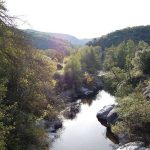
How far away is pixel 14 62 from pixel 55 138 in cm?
2786

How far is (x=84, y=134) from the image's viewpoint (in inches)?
2357

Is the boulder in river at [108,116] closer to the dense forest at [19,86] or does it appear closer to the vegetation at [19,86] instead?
the dense forest at [19,86]

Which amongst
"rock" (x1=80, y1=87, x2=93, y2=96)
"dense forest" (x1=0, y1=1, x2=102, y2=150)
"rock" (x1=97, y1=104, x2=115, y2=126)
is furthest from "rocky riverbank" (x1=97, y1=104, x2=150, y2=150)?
"rock" (x1=80, y1=87, x2=93, y2=96)

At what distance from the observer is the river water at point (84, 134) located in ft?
171

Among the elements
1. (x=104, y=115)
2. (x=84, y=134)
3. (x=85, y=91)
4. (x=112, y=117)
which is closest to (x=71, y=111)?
(x=104, y=115)


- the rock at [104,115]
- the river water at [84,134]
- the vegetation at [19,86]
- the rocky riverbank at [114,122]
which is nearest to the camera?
the vegetation at [19,86]

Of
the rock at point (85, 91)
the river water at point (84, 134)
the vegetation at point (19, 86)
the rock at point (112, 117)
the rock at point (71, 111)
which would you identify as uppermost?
the vegetation at point (19, 86)

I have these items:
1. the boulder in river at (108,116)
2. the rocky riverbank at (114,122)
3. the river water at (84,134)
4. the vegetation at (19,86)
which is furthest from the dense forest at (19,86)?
the boulder in river at (108,116)

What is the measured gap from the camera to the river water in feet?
171

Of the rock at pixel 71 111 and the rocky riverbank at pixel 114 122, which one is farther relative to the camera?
the rock at pixel 71 111

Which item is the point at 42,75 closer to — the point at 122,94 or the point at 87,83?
the point at 122,94

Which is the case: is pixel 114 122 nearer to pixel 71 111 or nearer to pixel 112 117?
pixel 112 117

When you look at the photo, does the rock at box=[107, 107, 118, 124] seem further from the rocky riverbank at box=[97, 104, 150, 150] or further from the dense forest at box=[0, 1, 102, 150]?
the dense forest at box=[0, 1, 102, 150]

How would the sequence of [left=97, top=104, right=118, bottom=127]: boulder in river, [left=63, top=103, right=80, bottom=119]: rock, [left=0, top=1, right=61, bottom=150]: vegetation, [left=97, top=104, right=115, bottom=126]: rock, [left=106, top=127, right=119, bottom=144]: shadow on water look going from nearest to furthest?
[left=0, top=1, right=61, bottom=150]: vegetation
[left=106, top=127, right=119, bottom=144]: shadow on water
[left=97, top=104, right=118, bottom=127]: boulder in river
[left=97, top=104, right=115, bottom=126]: rock
[left=63, top=103, right=80, bottom=119]: rock
